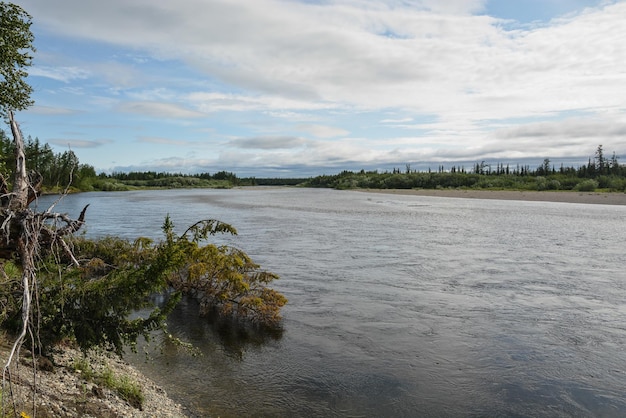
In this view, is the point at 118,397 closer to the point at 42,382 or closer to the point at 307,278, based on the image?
the point at 42,382

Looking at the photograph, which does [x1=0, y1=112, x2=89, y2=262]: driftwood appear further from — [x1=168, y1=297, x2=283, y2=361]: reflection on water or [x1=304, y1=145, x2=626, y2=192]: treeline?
[x1=304, y1=145, x2=626, y2=192]: treeline

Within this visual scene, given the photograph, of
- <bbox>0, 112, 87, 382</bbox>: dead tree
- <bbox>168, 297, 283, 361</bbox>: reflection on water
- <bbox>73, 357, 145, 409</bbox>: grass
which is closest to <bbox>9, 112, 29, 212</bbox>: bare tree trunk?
<bbox>0, 112, 87, 382</bbox>: dead tree

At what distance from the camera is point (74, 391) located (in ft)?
25.4

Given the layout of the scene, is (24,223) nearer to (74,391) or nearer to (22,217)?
(22,217)

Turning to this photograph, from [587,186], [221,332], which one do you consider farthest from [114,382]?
[587,186]

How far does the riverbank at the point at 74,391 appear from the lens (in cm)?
666

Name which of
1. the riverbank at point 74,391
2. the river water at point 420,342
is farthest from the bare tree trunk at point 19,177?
the river water at point 420,342

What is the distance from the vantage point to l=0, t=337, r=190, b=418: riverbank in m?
6.66

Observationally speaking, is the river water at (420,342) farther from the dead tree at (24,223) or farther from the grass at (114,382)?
the dead tree at (24,223)

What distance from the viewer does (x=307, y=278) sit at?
19.7 metres

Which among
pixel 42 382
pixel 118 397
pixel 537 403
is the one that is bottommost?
pixel 537 403

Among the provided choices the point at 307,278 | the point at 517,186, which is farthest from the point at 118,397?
the point at 517,186

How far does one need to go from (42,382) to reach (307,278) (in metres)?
12.8

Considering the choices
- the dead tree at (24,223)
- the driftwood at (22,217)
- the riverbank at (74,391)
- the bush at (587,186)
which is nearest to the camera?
the dead tree at (24,223)
